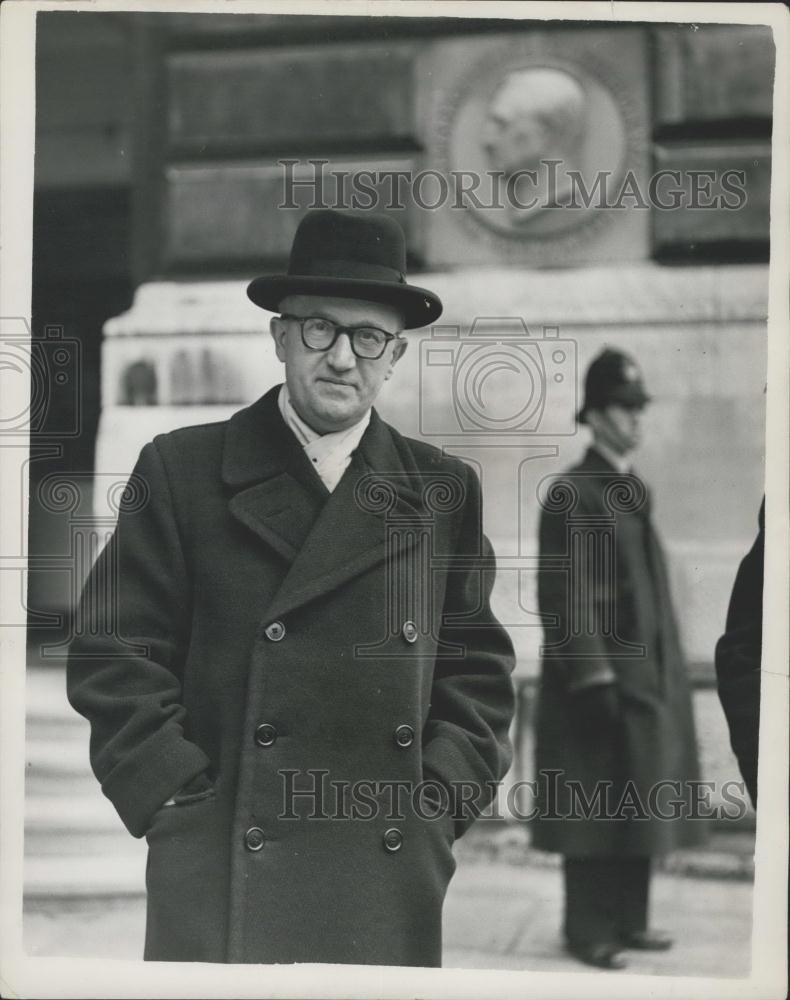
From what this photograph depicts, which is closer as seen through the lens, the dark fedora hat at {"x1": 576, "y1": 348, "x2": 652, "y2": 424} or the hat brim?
the hat brim

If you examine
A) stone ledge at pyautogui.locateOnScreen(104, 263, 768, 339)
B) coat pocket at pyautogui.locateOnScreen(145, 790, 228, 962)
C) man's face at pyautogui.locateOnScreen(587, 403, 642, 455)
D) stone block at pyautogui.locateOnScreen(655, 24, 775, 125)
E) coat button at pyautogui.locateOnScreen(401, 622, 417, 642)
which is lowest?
coat pocket at pyautogui.locateOnScreen(145, 790, 228, 962)

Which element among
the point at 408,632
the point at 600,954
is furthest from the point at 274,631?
the point at 600,954

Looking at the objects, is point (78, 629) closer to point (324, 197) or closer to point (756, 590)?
point (324, 197)

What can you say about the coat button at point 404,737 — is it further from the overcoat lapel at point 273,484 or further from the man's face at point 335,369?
the man's face at point 335,369

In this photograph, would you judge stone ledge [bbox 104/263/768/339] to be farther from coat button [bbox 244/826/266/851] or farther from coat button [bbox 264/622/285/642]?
coat button [bbox 244/826/266/851]

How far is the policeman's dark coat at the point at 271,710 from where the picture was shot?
364 centimetres

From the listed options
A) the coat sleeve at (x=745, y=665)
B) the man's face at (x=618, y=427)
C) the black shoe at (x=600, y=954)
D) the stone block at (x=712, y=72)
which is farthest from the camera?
the man's face at (x=618, y=427)

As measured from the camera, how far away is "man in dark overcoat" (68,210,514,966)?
3.65m

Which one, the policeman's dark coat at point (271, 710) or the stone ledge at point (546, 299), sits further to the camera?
the stone ledge at point (546, 299)

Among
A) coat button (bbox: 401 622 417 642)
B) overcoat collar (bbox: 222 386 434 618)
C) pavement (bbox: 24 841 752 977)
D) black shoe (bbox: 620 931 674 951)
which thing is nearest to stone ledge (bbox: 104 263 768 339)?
overcoat collar (bbox: 222 386 434 618)

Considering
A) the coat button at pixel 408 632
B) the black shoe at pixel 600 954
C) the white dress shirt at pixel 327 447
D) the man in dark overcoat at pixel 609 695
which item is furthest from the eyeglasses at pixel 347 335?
the black shoe at pixel 600 954

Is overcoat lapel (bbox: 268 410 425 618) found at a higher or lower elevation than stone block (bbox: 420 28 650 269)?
lower

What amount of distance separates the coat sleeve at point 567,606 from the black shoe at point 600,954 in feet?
2.75

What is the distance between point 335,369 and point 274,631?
0.73 meters
